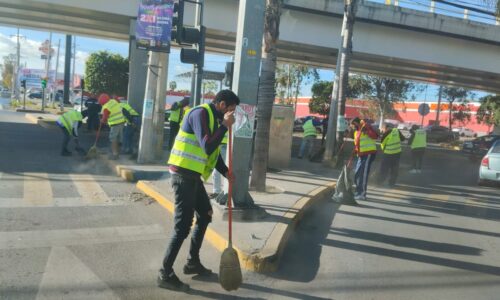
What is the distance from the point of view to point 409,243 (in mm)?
6742

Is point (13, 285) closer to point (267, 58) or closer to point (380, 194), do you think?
point (267, 58)

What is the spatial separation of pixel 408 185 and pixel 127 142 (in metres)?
7.82

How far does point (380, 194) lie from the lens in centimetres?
1099

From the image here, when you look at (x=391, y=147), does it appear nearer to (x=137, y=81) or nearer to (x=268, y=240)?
(x=268, y=240)

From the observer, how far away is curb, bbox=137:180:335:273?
5164 millimetres

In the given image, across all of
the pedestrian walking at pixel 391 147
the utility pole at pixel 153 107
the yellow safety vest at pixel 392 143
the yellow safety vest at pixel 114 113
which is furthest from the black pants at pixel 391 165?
the yellow safety vest at pixel 114 113

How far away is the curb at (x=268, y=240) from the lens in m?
5.16

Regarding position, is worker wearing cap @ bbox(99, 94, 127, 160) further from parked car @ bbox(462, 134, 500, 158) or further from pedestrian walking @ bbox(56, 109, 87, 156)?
parked car @ bbox(462, 134, 500, 158)

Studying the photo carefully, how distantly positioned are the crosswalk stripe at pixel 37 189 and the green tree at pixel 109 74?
2437 cm

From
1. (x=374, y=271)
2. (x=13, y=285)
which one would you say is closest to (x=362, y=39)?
(x=374, y=271)

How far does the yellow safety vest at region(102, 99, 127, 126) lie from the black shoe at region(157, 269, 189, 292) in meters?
8.52

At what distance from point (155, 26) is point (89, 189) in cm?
396

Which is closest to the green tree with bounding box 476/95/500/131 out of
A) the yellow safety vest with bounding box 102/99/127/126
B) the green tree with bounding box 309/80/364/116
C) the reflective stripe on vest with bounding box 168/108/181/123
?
the green tree with bounding box 309/80/364/116

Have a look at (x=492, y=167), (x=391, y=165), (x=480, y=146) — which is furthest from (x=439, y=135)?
(x=391, y=165)
